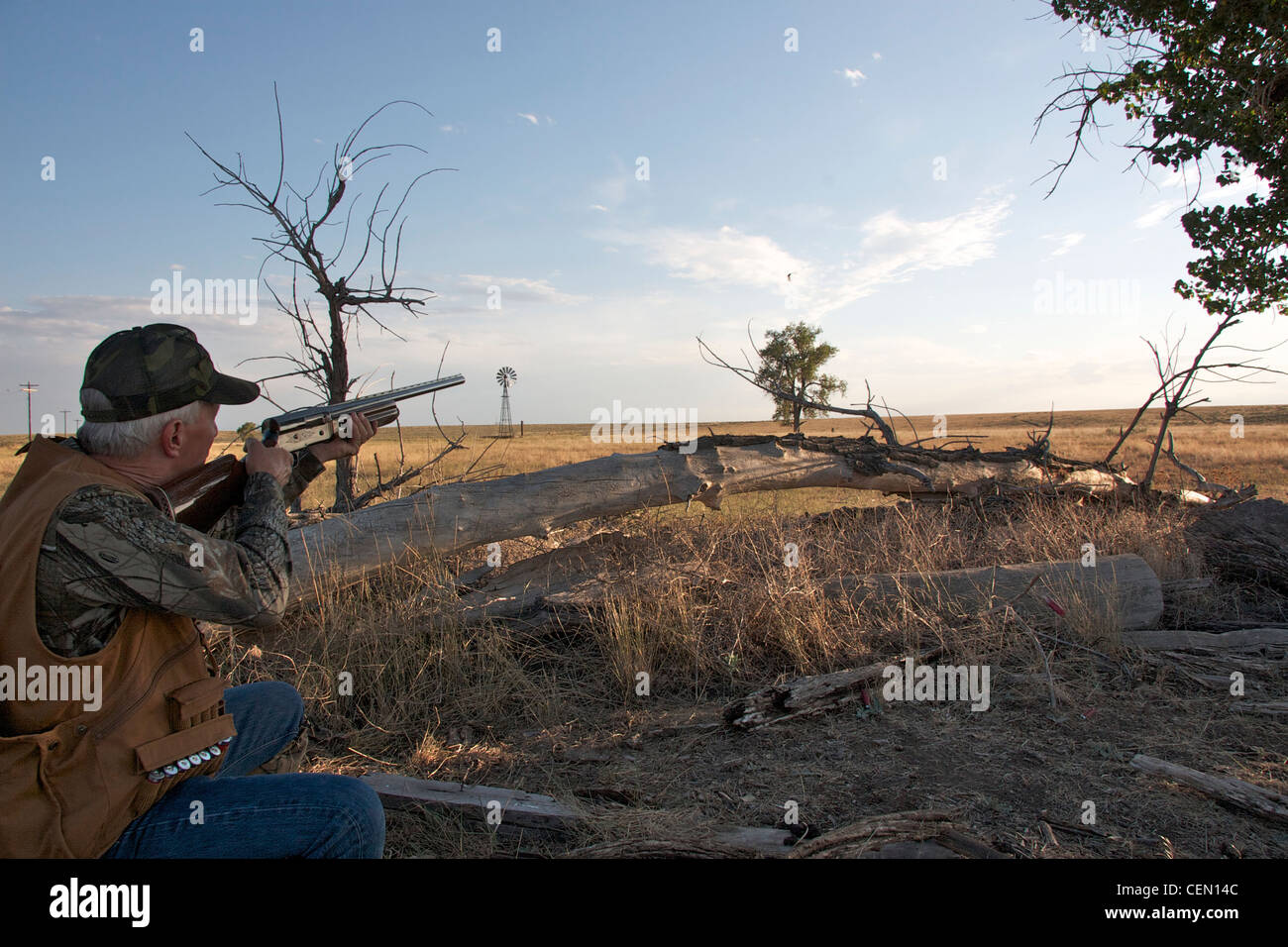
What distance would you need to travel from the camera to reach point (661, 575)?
5.47 meters

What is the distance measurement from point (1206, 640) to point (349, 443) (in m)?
5.80

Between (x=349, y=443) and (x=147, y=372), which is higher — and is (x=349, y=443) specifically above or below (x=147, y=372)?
below

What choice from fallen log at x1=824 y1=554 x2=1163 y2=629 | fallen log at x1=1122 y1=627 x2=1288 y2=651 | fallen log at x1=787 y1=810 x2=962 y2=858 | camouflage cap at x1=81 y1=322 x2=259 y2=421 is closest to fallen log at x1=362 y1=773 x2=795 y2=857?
fallen log at x1=787 y1=810 x2=962 y2=858

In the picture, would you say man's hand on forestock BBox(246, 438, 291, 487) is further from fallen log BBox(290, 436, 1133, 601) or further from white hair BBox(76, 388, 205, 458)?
fallen log BBox(290, 436, 1133, 601)

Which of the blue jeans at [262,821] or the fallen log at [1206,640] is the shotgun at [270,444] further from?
the fallen log at [1206,640]

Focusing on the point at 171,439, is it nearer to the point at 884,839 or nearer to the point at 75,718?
the point at 75,718

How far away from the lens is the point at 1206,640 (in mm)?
5227

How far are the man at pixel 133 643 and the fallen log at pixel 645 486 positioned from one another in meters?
3.23

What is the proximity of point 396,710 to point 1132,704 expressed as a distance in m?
4.30

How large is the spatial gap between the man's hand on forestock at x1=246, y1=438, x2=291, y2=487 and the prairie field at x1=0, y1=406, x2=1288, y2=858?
1.56m

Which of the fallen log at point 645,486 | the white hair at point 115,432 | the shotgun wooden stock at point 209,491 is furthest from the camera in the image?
the fallen log at point 645,486

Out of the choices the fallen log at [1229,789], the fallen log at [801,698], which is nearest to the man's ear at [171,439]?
the fallen log at [801,698]

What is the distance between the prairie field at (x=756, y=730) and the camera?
3.12 m

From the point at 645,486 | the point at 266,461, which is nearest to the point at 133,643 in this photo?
the point at 266,461
